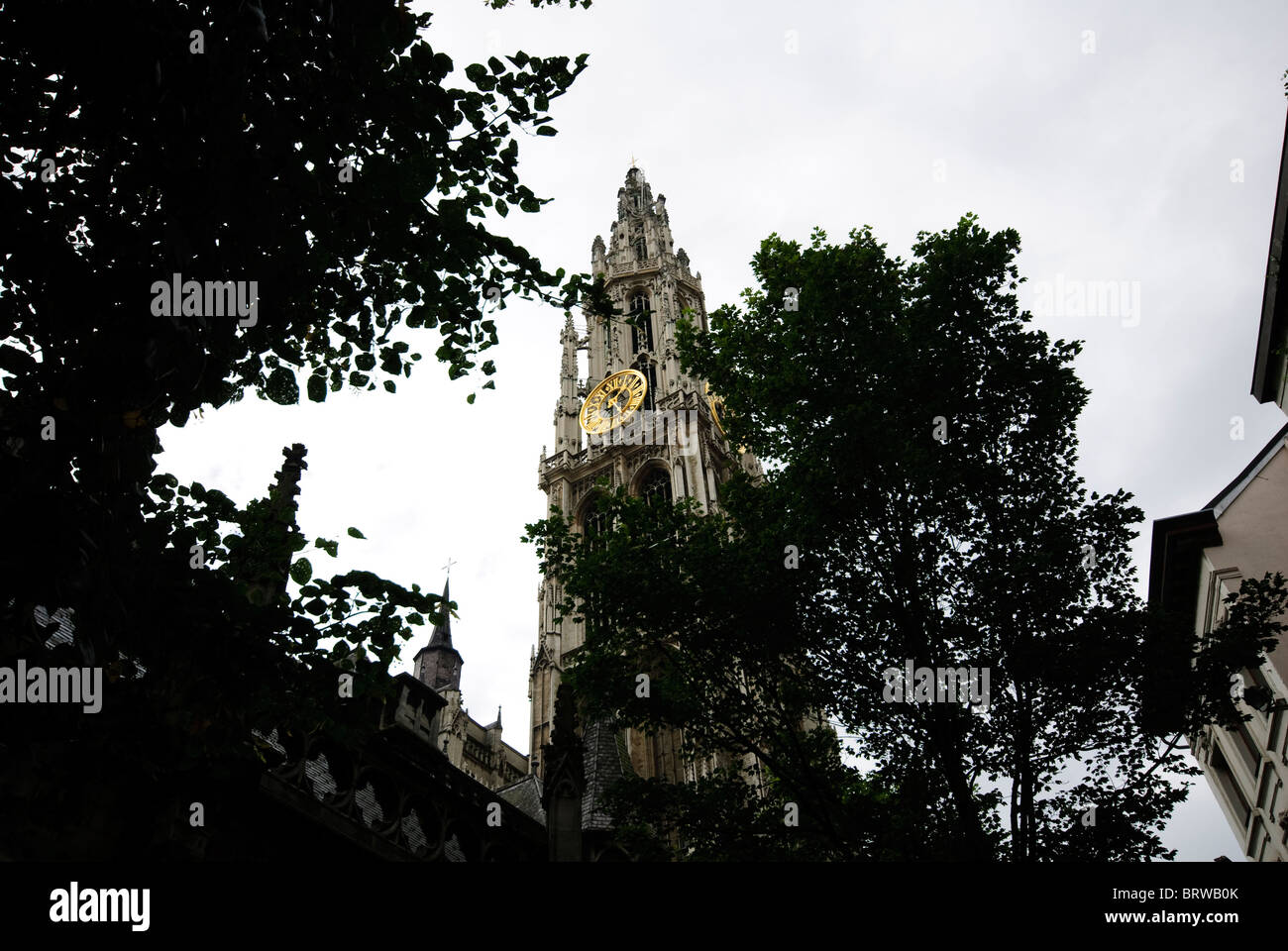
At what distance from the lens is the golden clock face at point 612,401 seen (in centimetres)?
5566

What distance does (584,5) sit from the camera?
31.1 ft

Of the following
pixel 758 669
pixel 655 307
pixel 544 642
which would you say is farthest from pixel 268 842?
pixel 655 307

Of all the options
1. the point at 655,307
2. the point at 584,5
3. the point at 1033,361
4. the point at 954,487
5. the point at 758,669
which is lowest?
the point at 758,669

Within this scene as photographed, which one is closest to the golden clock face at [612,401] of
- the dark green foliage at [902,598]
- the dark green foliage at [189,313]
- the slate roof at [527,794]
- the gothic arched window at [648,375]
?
the gothic arched window at [648,375]

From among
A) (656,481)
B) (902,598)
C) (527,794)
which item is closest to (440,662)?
(656,481)

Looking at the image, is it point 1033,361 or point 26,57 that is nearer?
point 26,57

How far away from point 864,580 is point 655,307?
53.6 metres

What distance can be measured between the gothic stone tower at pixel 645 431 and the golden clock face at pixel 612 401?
914 mm

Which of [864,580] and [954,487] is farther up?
[954,487]

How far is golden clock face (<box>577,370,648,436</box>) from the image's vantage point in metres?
55.7

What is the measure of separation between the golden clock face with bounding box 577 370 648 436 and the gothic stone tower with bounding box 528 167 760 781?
3.00 feet

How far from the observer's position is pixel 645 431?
52.9 metres
